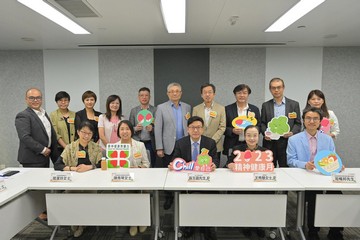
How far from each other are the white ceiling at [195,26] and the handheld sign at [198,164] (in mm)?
1461

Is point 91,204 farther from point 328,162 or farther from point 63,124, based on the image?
point 328,162

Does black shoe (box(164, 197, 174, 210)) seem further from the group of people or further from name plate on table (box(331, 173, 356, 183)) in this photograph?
name plate on table (box(331, 173, 356, 183))

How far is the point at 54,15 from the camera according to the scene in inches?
110

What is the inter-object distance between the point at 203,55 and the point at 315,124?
278cm

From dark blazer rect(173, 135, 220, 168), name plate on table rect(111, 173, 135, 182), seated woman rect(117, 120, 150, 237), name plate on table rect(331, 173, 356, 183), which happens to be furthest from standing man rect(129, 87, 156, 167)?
name plate on table rect(331, 173, 356, 183)

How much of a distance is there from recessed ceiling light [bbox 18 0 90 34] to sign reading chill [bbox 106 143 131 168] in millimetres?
1504

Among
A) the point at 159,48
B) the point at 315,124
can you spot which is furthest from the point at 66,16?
the point at 315,124

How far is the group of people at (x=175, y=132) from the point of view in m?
2.57

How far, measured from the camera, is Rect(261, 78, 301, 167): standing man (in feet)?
10.3

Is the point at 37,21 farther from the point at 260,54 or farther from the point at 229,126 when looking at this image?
the point at 260,54

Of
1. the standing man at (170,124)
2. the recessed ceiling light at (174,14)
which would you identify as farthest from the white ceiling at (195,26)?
the standing man at (170,124)

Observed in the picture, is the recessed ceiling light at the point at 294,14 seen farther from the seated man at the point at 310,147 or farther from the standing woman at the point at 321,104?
the seated man at the point at 310,147

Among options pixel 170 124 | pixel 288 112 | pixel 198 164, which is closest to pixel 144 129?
pixel 170 124

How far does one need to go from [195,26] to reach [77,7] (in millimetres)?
1447
